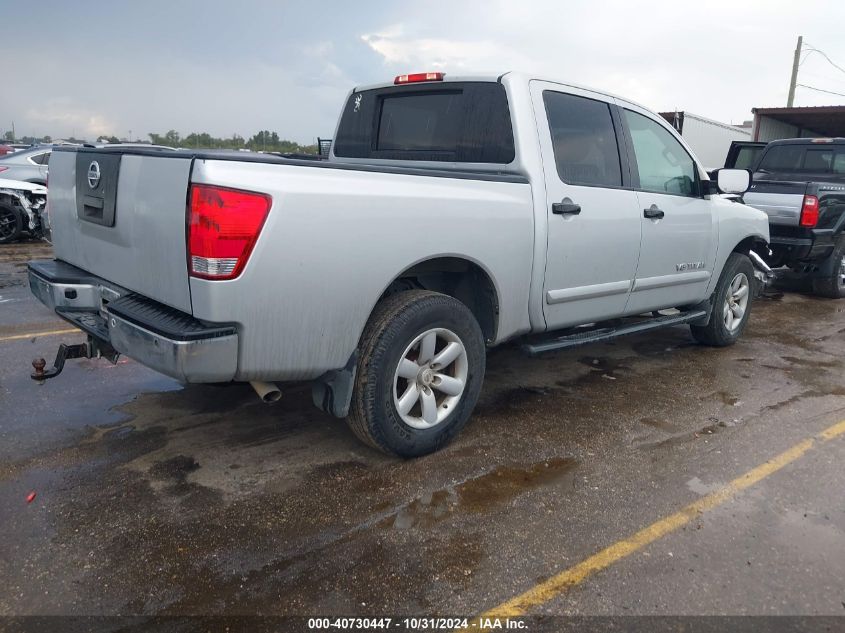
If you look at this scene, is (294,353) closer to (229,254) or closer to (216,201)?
(229,254)

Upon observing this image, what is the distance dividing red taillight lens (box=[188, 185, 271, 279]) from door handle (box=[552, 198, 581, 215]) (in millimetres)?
1778

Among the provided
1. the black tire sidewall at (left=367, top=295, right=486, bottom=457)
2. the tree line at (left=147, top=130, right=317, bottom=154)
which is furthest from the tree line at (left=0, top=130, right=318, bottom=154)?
the black tire sidewall at (left=367, top=295, right=486, bottom=457)

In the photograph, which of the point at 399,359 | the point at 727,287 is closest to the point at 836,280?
the point at 727,287

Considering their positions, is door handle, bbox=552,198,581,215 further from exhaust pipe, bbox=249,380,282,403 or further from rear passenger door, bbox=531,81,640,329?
exhaust pipe, bbox=249,380,282,403

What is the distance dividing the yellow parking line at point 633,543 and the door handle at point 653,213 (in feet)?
5.37

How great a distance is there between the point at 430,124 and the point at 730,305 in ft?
10.6

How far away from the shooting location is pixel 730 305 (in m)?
5.84

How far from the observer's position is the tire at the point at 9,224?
10.9 metres

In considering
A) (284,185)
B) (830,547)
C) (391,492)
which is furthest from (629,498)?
(284,185)

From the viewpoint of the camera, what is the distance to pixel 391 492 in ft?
10.3

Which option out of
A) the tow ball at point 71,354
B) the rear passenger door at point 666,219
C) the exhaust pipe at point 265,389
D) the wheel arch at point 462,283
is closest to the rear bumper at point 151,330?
the tow ball at point 71,354

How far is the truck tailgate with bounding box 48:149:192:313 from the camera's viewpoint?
107 inches

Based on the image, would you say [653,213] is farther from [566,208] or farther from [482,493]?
[482,493]

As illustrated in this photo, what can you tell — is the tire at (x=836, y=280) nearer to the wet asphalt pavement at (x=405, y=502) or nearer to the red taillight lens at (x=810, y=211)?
the red taillight lens at (x=810, y=211)
